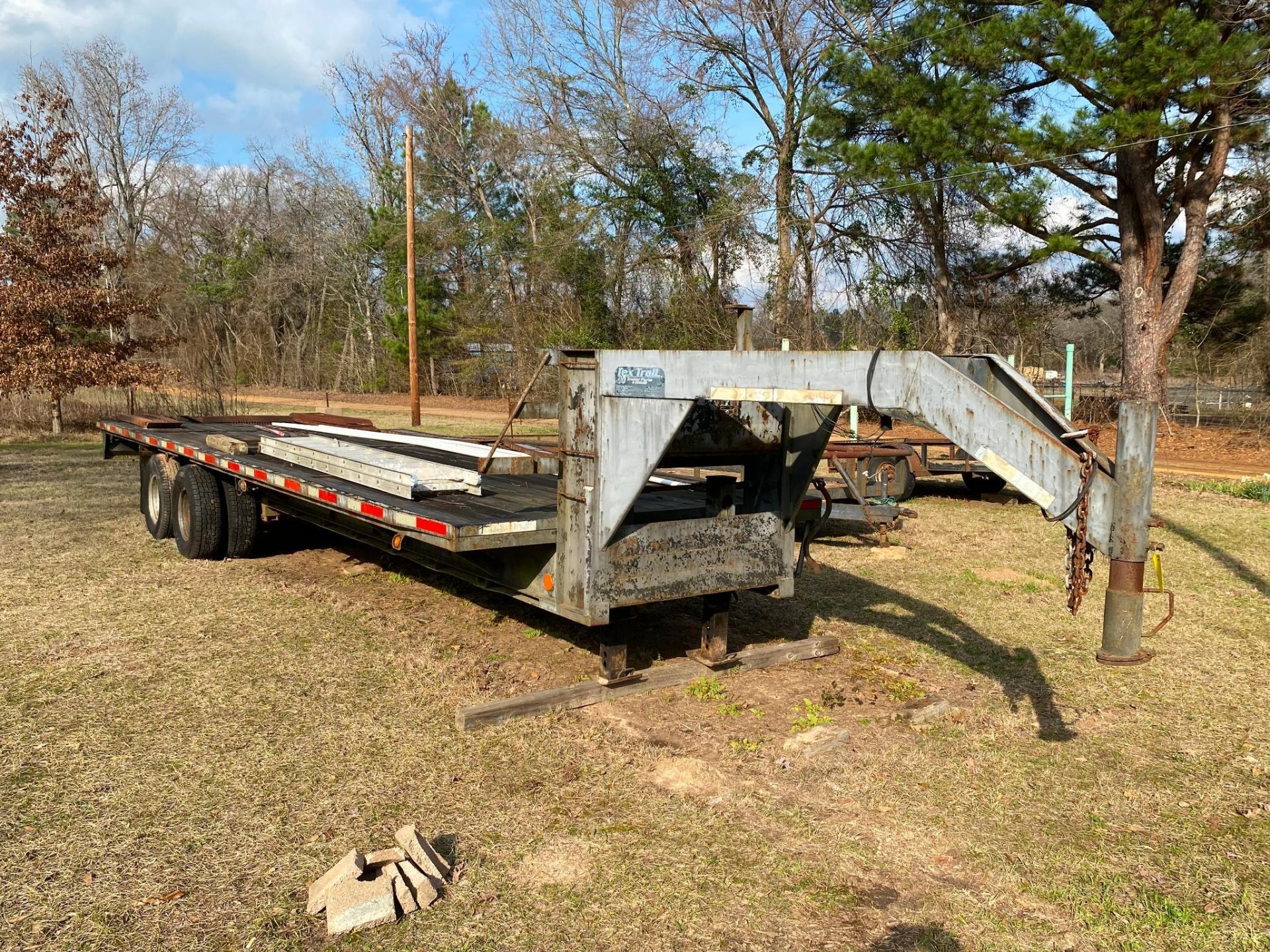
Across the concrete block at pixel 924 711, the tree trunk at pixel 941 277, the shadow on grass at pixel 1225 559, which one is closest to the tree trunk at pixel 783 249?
the tree trunk at pixel 941 277

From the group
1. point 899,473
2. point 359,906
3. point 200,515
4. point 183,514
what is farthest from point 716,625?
point 899,473

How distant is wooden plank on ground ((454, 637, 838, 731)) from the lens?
14.7 feet

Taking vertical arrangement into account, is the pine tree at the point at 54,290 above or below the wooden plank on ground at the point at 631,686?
above

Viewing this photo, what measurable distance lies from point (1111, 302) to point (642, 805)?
79.1 ft

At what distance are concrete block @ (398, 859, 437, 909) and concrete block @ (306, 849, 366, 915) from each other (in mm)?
138

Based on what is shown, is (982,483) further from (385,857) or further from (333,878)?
(333,878)

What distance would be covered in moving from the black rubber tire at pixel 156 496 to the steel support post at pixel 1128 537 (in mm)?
7683

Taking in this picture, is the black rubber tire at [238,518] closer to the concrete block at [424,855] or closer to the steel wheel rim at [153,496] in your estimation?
the steel wheel rim at [153,496]

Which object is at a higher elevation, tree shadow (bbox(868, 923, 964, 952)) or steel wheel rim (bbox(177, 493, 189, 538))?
steel wheel rim (bbox(177, 493, 189, 538))

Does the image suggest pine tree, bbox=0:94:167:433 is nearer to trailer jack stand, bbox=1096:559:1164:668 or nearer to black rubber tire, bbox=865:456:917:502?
black rubber tire, bbox=865:456:917:502

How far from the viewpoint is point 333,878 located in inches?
121

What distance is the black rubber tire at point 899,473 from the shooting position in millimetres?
11531

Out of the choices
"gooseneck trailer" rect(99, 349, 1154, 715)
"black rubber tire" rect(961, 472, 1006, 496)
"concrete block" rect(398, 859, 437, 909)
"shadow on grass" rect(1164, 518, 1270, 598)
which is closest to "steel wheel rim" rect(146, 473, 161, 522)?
"gooseneck trailer" rect(99, 349, 1154, 715)

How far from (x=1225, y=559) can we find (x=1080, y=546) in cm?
700
